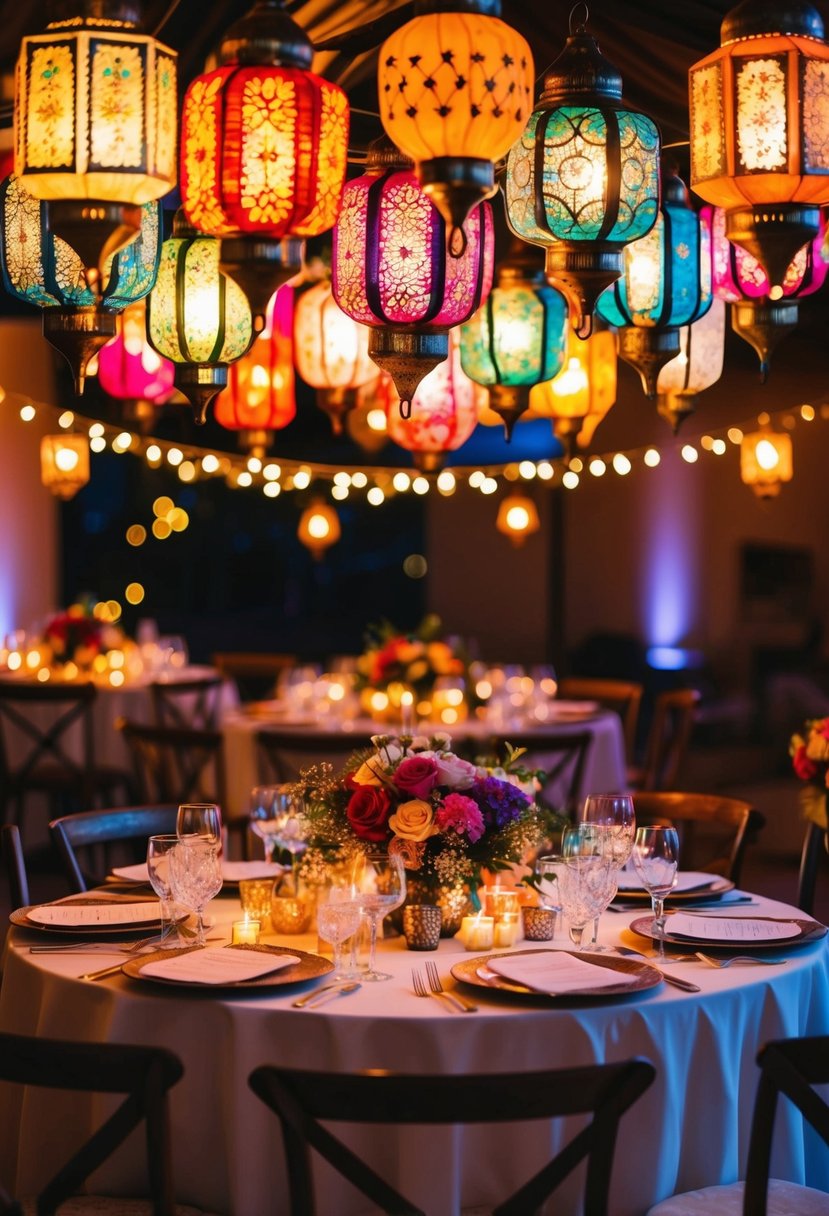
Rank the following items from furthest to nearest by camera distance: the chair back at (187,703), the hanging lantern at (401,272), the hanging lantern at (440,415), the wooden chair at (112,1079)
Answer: the chair back at (187,703), the hanging lantern at (440,415), the hanging lantern at (401,272), the wooden chair at (112,1079)

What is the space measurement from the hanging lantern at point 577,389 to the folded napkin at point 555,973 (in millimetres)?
2062

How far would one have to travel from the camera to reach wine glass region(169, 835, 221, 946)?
109 inches

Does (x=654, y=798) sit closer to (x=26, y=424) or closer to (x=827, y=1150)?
(x=827, y=1150)

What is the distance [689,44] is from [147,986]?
2.52 metres

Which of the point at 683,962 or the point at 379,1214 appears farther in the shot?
the point at 683,962

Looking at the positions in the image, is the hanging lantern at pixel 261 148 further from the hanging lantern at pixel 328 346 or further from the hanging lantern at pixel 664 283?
the hanging lantern at pixel 328 346

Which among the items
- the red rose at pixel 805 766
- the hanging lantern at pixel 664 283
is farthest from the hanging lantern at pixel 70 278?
the red rose at pixel 805 766

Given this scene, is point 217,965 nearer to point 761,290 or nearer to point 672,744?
point 761,290

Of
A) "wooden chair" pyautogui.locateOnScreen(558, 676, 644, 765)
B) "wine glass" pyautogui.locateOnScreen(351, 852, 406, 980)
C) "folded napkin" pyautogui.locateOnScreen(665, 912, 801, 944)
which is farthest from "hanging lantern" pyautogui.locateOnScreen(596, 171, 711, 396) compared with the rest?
"wooden chair" pyautogui.locateOnScreen(558, 676, 644, 765)

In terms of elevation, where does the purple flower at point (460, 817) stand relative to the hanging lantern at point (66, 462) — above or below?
below

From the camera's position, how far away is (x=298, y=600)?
1376 cm

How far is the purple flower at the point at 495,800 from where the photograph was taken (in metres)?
2.98

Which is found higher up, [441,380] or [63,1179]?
[441,380]

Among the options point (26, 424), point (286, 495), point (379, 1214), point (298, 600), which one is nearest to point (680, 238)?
point (379, 1214)
